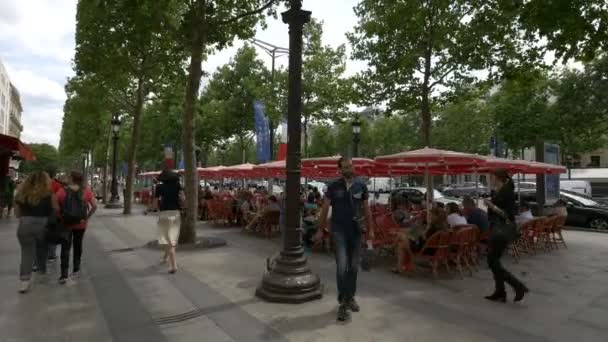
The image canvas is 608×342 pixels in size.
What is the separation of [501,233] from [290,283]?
2.81m

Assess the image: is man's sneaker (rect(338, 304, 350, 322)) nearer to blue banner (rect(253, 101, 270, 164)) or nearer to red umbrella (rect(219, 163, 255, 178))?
red umbrella (rect(219, 163, 255, 178))

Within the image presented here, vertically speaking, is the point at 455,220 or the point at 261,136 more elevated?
the point at 261,136

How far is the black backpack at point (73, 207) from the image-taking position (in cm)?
673

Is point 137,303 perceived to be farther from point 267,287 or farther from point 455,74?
point 455,74

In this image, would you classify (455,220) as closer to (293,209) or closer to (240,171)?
(293,209)

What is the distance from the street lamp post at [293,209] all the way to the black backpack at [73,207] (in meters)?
3.01

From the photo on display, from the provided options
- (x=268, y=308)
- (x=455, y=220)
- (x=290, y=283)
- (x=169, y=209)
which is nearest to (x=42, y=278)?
(x=169, y=209)

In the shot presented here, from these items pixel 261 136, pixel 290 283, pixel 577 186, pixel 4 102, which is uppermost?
pixel 4 102

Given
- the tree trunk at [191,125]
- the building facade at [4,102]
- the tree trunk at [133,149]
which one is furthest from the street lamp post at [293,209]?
the building facade at [4,102]

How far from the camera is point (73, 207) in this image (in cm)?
677

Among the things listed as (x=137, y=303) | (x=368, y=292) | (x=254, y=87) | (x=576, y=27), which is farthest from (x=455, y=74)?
(x=254, y=87)

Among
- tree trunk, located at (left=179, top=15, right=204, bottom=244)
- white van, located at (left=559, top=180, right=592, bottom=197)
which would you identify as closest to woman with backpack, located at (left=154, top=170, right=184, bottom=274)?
tree trunk, located at (left=179, top=15, right=204, bottom=244)

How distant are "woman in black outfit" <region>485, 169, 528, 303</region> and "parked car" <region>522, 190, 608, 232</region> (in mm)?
11649

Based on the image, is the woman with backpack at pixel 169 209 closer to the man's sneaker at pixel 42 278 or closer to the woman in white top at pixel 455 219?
the man's sneaker at pixel 42 278
